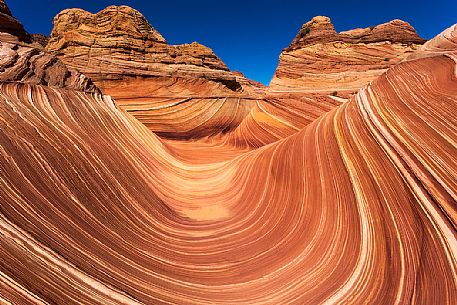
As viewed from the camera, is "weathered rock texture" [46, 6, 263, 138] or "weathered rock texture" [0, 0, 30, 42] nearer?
"weathered rock texture" [0, 0, 30, 42]

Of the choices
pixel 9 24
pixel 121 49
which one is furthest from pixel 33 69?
pixel 121 49

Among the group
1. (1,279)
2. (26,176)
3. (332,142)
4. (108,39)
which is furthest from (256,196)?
(108,39)

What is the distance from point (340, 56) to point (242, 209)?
8.90 metres

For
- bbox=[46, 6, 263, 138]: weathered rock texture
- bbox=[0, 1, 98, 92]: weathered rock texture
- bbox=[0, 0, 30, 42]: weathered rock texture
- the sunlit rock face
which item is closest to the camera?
the sunlit rock face

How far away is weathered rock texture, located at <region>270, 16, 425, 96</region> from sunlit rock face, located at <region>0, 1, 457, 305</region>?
5.46 m

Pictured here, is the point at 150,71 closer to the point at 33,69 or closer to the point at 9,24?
the point at 9,24

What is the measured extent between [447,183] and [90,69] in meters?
12.2

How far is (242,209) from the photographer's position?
4152 millimetres

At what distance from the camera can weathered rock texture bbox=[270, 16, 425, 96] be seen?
34.1ft

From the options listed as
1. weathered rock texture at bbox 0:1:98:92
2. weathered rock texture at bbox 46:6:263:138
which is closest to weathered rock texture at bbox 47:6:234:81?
weathered rock texture at bbox 46:6:263:138

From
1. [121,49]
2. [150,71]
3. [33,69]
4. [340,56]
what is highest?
[121,49]

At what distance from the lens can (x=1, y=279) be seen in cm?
155

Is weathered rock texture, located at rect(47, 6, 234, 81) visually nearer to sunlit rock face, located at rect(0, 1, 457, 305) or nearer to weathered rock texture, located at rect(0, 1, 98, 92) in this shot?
weathered rock texture, located at rect(0, 1, 98, 92)

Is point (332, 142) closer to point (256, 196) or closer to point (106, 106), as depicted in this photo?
point (256, 196)
